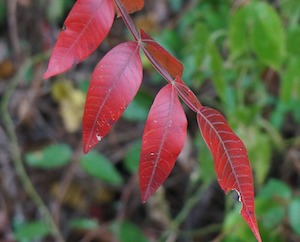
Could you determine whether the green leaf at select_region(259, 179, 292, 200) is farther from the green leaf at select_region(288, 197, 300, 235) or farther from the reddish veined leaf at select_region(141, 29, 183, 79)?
the reddish veined leaf at select_region(141, 29, 183, 79)

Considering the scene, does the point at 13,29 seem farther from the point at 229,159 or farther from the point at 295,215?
the point at 229,159

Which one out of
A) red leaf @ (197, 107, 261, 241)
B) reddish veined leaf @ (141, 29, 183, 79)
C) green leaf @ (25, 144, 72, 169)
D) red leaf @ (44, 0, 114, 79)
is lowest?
green leaf @ (25, 144, 72, 169)

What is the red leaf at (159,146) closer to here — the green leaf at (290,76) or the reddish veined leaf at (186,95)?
the reddish veined leaf at (186,95)

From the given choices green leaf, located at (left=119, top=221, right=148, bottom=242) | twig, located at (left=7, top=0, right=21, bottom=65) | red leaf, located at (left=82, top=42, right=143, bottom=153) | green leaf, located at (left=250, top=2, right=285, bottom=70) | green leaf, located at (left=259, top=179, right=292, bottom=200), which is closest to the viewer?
red leaf, located at (left=82, top=42, right=143, bottom=153)

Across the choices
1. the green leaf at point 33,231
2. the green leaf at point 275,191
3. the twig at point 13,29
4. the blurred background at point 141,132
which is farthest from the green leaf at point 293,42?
the twig at point 13,29

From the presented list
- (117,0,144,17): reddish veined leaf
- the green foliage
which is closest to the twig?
the green foliage

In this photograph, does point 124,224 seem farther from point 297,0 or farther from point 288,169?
point 297,0

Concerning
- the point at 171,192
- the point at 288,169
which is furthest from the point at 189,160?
the point at 288,169
